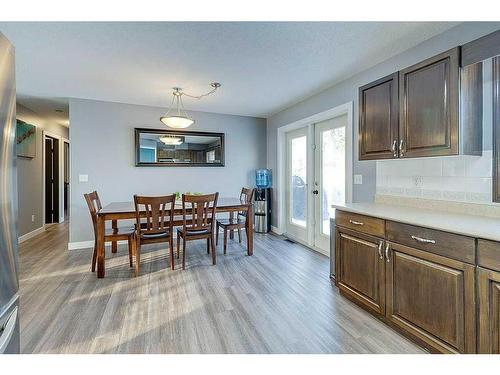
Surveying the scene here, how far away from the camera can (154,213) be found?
9.97ft

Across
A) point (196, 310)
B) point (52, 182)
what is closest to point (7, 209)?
point (196, 310)

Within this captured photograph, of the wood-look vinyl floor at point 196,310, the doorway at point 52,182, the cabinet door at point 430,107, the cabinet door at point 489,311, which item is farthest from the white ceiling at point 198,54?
the doorway at point 52,182

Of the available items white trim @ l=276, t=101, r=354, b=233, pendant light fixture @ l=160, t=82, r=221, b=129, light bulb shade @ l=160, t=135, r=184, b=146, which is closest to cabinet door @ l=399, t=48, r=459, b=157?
white trim @ l=276, t=101, r=354, b=233

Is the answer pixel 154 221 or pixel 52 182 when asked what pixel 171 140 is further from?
pixel 52 182

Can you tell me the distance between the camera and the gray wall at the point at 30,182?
179 inches

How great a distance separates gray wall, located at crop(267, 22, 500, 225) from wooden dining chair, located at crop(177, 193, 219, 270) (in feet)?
5.88

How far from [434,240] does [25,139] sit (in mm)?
6080

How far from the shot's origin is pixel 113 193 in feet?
14.4

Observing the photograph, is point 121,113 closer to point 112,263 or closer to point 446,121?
point 112,263

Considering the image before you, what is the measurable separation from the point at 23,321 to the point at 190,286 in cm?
133

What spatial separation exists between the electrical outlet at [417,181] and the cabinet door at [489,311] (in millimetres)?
1173

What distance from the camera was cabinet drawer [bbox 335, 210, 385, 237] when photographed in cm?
199
